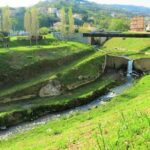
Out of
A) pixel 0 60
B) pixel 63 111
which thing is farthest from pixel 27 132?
pixel 0 60

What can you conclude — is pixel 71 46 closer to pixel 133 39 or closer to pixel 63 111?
pixel 133 39

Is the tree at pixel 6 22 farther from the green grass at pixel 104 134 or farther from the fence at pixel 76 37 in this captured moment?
the green grass at pixel 104 134

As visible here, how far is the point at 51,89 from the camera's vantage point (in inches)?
2771

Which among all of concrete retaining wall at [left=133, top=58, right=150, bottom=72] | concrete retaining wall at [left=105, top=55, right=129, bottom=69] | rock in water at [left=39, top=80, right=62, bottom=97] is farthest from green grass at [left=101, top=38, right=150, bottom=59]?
rock in water at [left=39, top=80, right=62, bottom=97]

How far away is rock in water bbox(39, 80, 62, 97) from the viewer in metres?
68.9

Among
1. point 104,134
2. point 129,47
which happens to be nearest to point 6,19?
point 129,47

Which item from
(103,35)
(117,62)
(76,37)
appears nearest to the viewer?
(117,62)

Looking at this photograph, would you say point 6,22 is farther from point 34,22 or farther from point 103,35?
point 103,35

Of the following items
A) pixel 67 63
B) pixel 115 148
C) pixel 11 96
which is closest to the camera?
pixel 115 148

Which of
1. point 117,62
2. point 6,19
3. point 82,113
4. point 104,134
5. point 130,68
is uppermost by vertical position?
point 104,134

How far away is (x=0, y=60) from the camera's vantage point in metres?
79.2

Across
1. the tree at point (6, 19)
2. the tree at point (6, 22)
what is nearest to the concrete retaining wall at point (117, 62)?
the tree at point (6, 22)

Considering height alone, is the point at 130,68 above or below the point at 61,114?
below

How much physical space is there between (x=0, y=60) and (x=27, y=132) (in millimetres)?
34789
